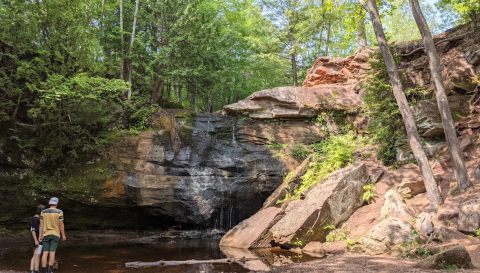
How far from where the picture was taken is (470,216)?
7887 millimetres

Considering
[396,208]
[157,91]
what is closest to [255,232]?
[396,208]

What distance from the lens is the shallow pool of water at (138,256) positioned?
26.7ft

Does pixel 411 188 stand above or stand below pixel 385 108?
below

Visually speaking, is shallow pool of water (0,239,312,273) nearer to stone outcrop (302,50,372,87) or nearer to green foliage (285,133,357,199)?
green foliage (285,133,357,199)

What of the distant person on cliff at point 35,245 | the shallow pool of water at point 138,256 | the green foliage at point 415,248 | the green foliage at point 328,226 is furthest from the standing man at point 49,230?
the green foliage at point 415,248

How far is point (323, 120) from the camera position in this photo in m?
17.9

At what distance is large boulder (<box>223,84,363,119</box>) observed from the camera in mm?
17609

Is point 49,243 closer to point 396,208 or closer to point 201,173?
point 201,173

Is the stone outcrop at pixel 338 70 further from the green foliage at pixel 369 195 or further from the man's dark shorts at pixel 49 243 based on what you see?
the man's dark shorts at pixel 49 243

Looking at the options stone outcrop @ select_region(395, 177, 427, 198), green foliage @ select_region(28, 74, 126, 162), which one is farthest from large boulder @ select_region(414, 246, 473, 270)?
green foliage @ select_region(28, 74, 126, 162)

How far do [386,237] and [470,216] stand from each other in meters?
2.17

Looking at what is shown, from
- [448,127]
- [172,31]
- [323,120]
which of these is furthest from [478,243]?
[172,31]

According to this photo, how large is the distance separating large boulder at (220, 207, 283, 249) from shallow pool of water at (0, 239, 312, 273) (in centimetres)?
59

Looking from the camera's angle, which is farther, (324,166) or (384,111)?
(324,166)
